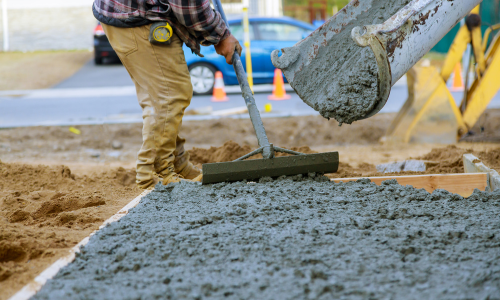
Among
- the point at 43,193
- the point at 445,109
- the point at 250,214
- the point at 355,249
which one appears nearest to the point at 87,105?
the point at 43,193

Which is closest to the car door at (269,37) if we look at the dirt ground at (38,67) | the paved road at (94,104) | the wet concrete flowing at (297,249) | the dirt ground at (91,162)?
the paved road at (94,104)

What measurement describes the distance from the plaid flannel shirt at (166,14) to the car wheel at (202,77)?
21.7 ft

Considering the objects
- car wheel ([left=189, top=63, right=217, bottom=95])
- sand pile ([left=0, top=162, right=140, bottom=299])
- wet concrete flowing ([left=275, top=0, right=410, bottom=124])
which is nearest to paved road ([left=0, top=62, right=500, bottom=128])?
car wheel ([left=189, top=63, right=217, bottom=95])

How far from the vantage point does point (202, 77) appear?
973cm

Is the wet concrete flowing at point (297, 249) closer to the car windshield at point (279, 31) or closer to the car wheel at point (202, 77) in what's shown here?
the car wheel at point (202, 77)

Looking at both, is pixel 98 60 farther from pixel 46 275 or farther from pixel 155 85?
pixel 46 275

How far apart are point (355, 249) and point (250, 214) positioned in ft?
2.13

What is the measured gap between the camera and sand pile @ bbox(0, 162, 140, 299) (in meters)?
2.09

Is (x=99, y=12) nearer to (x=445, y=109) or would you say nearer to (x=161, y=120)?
(x=161, y=120)

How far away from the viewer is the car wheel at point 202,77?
9.68 m

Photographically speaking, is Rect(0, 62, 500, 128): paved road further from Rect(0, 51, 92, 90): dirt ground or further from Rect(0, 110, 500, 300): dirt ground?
Rect(0, 51, 92, 90): dirt ground

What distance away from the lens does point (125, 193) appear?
3393mm

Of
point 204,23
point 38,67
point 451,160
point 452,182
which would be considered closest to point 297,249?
point 452,182

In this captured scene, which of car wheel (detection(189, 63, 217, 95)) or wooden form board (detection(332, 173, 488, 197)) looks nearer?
wooden form board (detection(332, 173, 488, 197))
